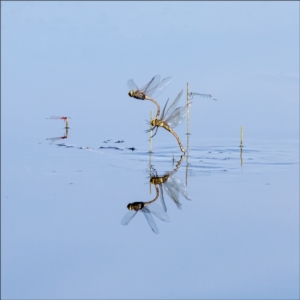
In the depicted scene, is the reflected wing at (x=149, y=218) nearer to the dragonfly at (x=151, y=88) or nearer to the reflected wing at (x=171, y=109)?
the dragonfly at (x=151, y=88)

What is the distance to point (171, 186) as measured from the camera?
6.30 m

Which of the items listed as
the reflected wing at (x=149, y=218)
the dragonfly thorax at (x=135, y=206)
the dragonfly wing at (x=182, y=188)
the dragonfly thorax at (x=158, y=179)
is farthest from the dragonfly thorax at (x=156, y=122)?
the reflected wing at (x=149, y=218)

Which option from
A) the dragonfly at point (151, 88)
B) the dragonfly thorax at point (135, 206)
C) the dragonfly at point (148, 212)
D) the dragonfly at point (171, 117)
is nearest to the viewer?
the dragonfly at point (148, 212)

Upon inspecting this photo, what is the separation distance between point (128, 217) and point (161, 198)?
1.91 feet

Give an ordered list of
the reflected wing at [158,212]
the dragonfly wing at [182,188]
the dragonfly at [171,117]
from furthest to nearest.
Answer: the dragonfly at [171,117], the dragonfly wing at [182,188], the reflected wing at [158,212]

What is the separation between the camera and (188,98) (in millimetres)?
9344

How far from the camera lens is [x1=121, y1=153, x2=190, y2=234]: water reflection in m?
5.30

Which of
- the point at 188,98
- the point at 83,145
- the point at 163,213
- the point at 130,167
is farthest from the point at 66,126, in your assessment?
the point at 163,213

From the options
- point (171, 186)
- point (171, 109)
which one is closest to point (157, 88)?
point (171, 109)

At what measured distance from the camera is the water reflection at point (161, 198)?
5.30m

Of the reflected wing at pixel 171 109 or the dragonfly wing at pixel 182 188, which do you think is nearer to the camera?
the dragonfly wing at pixel 182 188

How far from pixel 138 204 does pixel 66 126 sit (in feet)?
12.5

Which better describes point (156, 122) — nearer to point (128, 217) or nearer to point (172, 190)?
point (172, 190)

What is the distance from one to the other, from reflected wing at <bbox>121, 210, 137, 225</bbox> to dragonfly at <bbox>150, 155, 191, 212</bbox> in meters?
0.26
